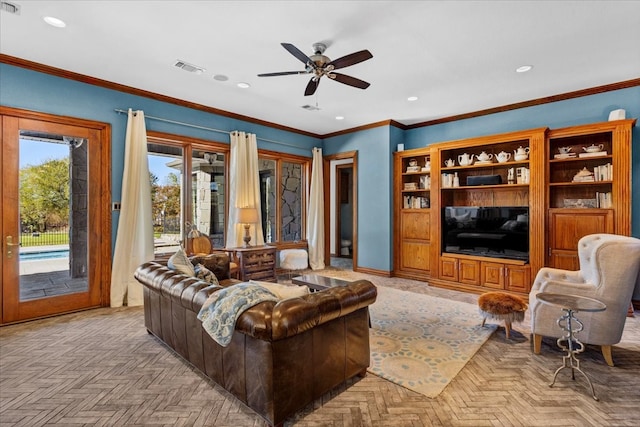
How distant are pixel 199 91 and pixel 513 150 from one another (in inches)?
196

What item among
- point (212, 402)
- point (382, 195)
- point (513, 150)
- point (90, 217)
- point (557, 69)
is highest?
point (557, 69)

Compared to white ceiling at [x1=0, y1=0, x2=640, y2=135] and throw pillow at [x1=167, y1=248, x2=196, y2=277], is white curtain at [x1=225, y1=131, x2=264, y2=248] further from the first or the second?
throw pillow at [x1=167, y1=248, x2=196, y2=277]

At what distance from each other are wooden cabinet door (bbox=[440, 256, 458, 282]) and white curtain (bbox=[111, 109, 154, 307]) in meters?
4.57

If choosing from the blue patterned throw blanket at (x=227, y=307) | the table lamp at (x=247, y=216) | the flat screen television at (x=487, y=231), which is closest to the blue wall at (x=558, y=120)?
the flat screen television at (x=487, y=231)

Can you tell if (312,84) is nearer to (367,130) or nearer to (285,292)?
(285,292)

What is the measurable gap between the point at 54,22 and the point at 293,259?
4740 millimetres

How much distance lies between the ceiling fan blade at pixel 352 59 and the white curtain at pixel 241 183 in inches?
117

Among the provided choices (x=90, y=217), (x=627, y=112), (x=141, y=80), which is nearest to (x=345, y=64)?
(x=141, y=80)

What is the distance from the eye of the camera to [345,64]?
3043 millimetres

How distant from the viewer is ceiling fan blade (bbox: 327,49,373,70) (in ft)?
9.23

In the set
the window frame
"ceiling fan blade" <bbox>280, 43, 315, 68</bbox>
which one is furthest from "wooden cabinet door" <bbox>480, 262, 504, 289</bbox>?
"ceiling fan blade" <bbox>280, 43, 315, 68</bbox>

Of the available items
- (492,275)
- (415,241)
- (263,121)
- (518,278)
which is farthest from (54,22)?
(518,278)

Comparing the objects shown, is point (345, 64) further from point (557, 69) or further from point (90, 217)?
point (90, 217)

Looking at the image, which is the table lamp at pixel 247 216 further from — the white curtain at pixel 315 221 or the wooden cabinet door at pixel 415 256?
the wooden cabinet door at pixel 415 256
